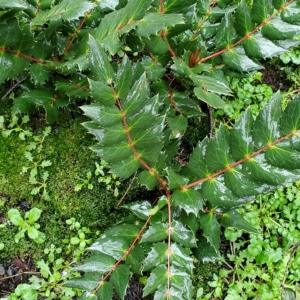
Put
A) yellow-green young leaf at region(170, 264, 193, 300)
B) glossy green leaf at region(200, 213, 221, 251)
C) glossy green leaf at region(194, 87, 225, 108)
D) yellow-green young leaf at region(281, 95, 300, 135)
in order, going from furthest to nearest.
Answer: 1. glossy green leaf at region(200, 213, 221, 251)
2. yellow-green young leaf at region(170, 264, 193, 300)
3. glossy green leaf at region(194, 87, 225, 108)
4. yellow-green young leaf at region(281, 95, 300, 135)

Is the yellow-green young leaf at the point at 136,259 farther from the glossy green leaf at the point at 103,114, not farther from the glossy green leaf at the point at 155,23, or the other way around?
the glossy green leaf at the point at 155,23

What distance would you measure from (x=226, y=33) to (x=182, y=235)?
92cm

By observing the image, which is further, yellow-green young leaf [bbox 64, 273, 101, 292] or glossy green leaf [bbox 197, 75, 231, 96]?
yellow-green young leaf [bbox 64, 273, 101, 292]

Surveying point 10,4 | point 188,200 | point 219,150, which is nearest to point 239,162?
point 219,150

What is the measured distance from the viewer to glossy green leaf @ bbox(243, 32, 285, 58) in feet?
5.57

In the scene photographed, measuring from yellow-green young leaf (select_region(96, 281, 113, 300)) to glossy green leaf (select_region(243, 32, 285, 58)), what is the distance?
1.18 metres

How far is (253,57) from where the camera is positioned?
176 cm

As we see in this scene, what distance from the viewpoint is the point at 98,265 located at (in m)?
1.65

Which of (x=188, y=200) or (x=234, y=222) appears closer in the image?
(x=188, y=200)

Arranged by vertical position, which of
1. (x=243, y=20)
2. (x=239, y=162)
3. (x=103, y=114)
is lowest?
(x=239, y=162)

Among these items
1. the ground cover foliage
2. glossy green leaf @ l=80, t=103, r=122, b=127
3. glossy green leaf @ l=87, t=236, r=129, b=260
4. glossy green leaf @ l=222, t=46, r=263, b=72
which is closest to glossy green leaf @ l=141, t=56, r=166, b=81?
the ground cover foliage

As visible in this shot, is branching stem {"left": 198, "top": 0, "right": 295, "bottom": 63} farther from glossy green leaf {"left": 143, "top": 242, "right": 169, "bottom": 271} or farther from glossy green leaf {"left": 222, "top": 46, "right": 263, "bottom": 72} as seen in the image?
glossy green leaf {"left": 143, "top": 242, "right": 169, "bottom": 271}

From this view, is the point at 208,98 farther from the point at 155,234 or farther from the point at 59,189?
the point at 59,189

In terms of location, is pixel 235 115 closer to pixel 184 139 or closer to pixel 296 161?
pixel 184 139
